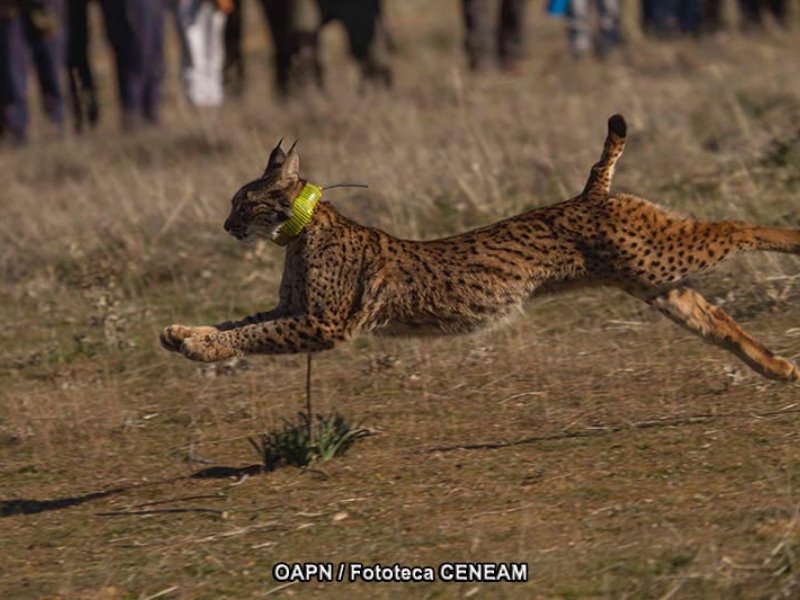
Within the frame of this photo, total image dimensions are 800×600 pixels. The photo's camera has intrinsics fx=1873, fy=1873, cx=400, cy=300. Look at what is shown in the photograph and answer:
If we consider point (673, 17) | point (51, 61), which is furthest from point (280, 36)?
point (673, 17)

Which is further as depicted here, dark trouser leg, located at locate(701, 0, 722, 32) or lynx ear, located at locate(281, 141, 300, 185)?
dark trouser leg, located at locate(701, 0, 722, 32)

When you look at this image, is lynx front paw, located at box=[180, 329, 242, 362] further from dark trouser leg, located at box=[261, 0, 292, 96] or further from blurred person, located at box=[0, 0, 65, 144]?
dark trouser leg, located at box=[261, 0, 292, 96]

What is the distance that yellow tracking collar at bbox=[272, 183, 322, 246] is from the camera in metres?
6.90

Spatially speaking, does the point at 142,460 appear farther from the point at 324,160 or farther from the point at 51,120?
the point at 51,120

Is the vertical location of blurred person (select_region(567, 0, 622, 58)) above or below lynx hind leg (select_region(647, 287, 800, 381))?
above

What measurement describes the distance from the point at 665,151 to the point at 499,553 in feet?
18.0

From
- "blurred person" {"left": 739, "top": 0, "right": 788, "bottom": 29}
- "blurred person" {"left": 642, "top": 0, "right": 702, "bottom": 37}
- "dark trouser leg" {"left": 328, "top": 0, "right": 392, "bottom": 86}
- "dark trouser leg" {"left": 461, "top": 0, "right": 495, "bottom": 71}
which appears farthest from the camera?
"blurred person" {"left": 642, "top": 0, "right": 702, "bottom": 37}

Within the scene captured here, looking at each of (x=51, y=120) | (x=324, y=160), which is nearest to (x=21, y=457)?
(x=324, y=160)

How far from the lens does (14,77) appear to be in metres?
13.9

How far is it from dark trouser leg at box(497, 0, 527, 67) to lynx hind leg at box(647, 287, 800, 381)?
871cm

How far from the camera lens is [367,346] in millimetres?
8500

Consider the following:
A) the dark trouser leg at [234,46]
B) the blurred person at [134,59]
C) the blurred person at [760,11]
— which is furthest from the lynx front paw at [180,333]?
the blurred person at [760,11]

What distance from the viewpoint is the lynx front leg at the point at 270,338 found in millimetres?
6793

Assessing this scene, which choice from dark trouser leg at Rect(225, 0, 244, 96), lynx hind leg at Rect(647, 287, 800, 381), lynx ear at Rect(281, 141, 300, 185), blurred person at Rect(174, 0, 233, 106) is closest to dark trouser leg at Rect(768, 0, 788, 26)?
dark trouser leg at Rect(225, 0, 244, 96)
